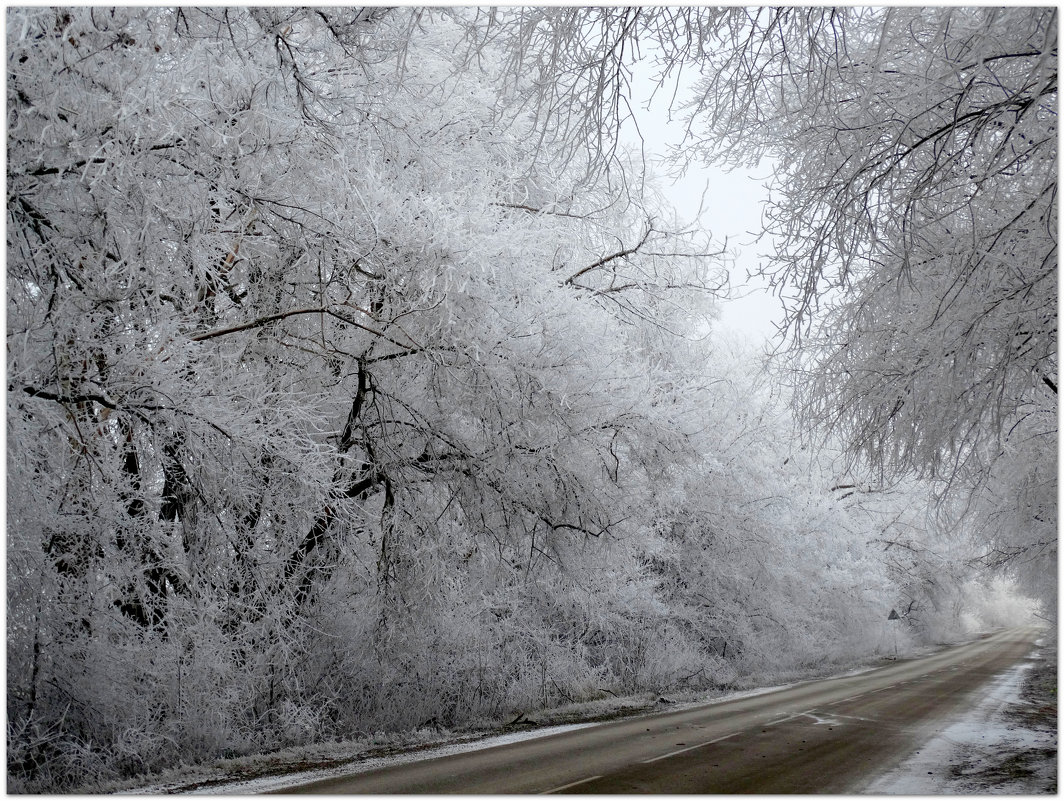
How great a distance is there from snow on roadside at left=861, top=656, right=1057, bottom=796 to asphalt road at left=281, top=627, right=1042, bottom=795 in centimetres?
24

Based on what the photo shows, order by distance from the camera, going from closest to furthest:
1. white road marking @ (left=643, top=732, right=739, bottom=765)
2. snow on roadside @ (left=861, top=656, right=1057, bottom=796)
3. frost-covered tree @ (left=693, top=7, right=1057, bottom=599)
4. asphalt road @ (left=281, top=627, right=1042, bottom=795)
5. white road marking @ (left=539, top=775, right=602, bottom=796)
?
frost-covered tree @ (left=693, top=7, right=1057, bottom=599)
white road marking @ (left=539, top=775, right=602, bottom=796)
asphalt road @ (left=281, top=627, right=1042, bottom=795)
snow on roadside @ (left=861, top=656, right=1057, bottom=796)
white road marking @ (left=643, top=732, right=739, bottom=765)

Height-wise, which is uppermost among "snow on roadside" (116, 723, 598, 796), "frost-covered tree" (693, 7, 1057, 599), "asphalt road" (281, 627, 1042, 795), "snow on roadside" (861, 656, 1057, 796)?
"frost-covered tree" (693, 7, 1057, 599)

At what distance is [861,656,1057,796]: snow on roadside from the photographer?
25.9ft

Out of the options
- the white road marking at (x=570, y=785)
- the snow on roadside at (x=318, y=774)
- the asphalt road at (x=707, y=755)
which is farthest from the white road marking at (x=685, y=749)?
the snow on roadside at (x=318, y=774)

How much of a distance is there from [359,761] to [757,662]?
16.4 metres

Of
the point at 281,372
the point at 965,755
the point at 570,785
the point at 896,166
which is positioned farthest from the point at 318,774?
the point at 965,755

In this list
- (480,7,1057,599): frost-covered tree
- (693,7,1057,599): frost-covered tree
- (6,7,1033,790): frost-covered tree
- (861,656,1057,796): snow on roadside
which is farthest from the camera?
(861,656,1057,796): snow on roadside

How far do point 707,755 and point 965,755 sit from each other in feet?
10.9

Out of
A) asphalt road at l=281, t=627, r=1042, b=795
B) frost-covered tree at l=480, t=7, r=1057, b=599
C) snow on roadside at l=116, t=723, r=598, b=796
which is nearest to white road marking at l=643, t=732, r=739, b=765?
asphalt road at l=281, t=627, r=1042, b=795

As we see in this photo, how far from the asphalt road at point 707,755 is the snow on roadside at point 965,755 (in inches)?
9.3

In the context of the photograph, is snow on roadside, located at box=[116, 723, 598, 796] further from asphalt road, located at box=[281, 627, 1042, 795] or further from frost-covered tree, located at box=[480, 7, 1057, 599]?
frost-covered tree, located at box=[480, 7, 1057, 599]

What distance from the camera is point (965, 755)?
1022 centimetres

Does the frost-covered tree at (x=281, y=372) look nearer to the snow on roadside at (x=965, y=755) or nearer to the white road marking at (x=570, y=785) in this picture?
the white road marking at (x=570, y=785)

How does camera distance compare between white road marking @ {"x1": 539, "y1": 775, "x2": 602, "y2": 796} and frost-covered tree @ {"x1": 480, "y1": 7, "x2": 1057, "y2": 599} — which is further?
white road marking @ {"x1": 539, "y1": 775, "x2": 602, "y2": 796}
